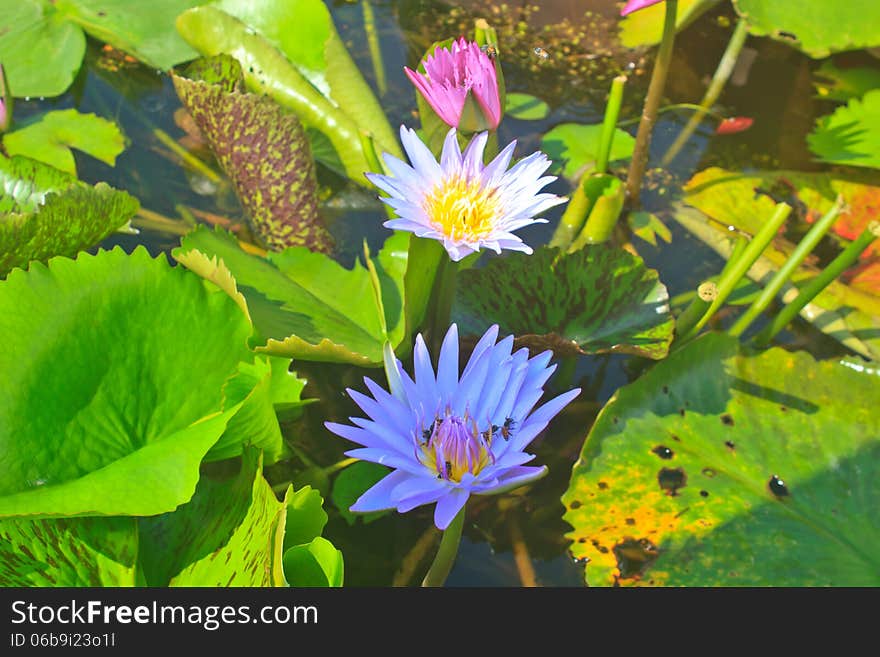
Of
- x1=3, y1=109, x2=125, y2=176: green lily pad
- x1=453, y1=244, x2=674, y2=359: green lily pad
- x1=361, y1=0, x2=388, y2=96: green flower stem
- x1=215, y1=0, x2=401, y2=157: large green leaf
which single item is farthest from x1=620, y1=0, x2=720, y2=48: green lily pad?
x1=3, y1=109, x2=125, y2=176: green lily pad

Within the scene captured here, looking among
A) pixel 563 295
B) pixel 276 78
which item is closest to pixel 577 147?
pixel 563 295

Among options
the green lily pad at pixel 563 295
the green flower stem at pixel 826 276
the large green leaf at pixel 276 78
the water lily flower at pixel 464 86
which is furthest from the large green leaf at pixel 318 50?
the green flower stem at pixel 826 276

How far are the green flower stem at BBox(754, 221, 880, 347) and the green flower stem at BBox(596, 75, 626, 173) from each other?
2.00ft

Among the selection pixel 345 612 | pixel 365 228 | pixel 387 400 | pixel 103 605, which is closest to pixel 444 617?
pixel 345 612

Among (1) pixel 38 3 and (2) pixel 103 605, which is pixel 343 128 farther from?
(2) pixel 103 605

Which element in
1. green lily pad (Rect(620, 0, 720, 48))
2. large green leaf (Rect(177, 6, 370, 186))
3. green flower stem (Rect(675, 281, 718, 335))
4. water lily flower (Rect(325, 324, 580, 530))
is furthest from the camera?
green lily pad (Rect(620, 0, 720, 48))

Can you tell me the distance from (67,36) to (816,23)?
228 cm

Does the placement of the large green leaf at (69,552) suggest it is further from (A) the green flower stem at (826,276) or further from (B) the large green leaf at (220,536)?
(A) the green flower stem at (826,276)

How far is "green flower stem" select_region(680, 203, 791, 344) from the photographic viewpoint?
5.23 feet

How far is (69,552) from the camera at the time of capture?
1224 mm

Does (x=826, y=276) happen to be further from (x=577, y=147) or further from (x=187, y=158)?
(x=187, y=158)

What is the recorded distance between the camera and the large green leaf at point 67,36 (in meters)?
2.35

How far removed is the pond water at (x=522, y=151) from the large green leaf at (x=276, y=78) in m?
0.16

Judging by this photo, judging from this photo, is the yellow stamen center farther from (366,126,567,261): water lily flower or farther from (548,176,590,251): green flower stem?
(548,176,590,251): green flower stem
